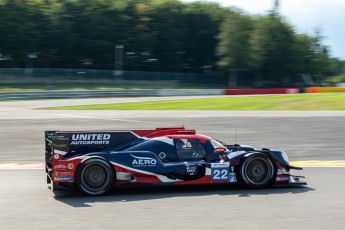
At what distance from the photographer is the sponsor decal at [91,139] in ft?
33.1

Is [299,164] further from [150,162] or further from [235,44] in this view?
[235,44]

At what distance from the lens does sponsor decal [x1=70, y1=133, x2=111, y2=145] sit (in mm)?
10102

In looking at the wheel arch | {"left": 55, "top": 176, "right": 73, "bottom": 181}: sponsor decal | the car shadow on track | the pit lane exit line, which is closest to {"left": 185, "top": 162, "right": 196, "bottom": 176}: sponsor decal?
the car shadow on track

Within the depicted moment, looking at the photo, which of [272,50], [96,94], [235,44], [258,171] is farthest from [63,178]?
[272,50]

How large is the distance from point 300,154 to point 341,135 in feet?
15.8

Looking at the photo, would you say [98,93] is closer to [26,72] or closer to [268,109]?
[26,72]

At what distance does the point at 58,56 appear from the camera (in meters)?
72.9

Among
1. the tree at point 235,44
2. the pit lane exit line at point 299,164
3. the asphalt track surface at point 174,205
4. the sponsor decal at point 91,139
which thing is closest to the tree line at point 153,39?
the tree at point 235,44

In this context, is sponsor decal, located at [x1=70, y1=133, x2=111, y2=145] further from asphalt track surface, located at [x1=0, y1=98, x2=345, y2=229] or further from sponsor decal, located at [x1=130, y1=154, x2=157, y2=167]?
asphalt track surface, located at [x1=0, y1=98, x2=345, y2=229]

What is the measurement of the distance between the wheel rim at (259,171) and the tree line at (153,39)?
194ft

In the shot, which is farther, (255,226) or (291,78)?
(291,78)

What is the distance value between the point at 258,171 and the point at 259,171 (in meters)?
0.02

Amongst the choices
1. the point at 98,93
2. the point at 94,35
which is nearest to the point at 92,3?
the point at 94,35

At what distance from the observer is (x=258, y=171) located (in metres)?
10.1
